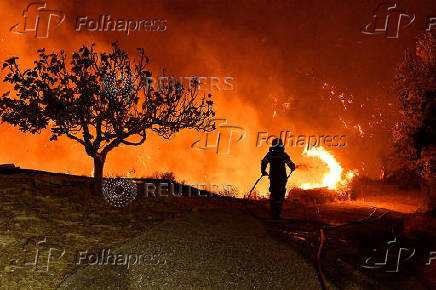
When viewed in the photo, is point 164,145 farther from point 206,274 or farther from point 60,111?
point 206,274

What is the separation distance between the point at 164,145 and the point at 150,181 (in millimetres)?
45313

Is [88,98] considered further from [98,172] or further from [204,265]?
[204,265]

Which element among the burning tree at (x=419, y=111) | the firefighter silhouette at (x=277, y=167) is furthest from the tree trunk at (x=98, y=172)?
the burning tree at (x=419, y=111)

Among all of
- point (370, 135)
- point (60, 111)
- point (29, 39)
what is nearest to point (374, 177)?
point (370, 135)

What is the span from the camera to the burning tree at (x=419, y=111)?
16.2m

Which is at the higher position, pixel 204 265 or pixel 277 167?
pixel 277 167

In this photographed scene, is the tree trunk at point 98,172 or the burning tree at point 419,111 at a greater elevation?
the burning tree at point 419,111

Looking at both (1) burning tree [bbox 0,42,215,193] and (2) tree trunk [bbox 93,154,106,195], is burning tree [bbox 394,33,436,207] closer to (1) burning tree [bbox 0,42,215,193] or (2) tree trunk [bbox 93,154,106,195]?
(1) burning tree [bbox 0,42,215,193]

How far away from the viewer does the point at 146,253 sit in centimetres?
770

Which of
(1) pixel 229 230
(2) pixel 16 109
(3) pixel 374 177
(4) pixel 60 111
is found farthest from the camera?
(3) pixel 374 177

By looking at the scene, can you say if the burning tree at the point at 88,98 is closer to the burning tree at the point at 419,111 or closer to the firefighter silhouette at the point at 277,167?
the firefighter silhouette at the point at 277,167

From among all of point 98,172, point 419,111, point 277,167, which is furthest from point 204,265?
point 419,111

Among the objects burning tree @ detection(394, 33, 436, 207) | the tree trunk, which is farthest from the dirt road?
burning tree @ detection(394, 33, 436, 207)

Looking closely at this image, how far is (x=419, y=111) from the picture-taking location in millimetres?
16359
